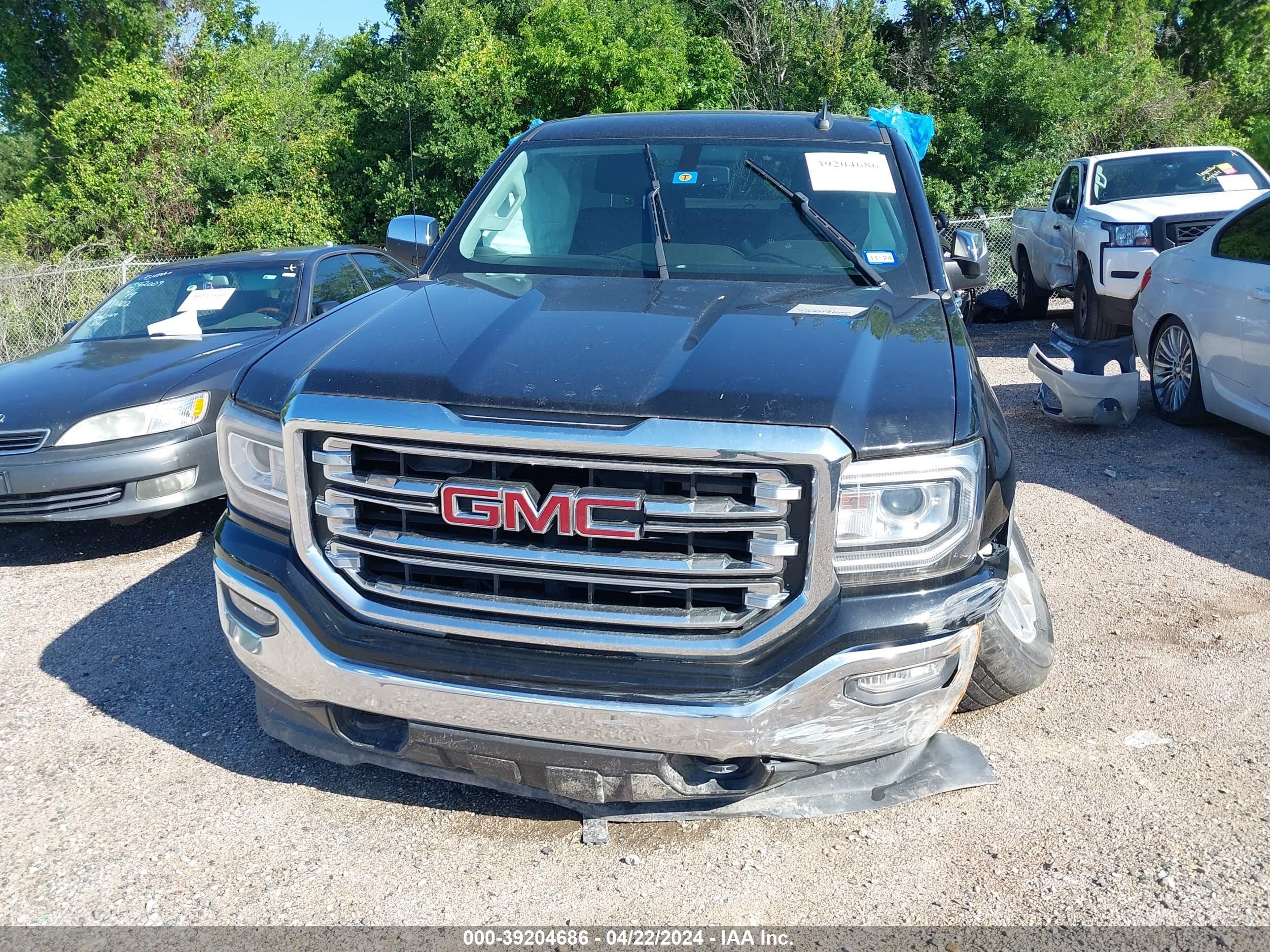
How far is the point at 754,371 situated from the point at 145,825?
2.18 meters

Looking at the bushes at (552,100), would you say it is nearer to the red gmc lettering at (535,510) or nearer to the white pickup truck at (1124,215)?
the white pickup truck at (1124,215)

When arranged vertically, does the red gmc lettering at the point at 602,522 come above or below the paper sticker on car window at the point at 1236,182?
above

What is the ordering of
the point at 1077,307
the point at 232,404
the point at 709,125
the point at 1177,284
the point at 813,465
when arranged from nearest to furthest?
1. the point at 813,465
2. the point at 232,404
3. the point at 709,125
4. the point at 1177,284
5. the point at 1077,307

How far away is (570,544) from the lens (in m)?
2.64

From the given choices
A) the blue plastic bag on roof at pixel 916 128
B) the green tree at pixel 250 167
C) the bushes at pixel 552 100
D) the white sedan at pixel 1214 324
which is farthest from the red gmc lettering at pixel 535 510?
the green tree at pixel 250 167

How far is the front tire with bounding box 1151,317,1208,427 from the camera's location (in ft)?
Answer: 23.7

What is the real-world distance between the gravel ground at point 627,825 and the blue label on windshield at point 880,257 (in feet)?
5.21

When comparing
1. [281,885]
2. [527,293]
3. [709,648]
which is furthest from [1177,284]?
[281,885]

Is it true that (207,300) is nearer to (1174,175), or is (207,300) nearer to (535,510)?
(535,510)

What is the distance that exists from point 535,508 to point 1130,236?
8.99m

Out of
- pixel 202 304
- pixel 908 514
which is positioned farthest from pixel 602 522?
pixel 202 304

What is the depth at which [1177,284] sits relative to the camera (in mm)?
7383

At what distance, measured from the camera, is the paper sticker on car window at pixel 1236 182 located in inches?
409

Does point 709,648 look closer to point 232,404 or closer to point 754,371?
point 754,371
